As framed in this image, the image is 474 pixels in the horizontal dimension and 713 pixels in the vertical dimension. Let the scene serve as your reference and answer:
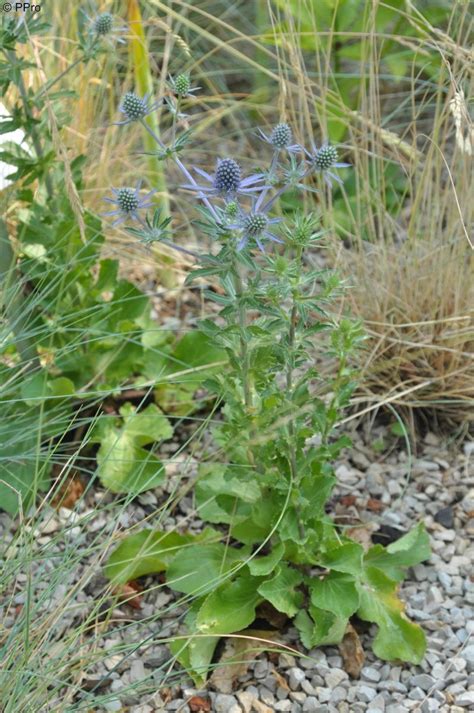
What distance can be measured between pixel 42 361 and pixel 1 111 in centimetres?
64

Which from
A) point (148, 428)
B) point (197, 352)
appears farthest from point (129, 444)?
point (197, 352)

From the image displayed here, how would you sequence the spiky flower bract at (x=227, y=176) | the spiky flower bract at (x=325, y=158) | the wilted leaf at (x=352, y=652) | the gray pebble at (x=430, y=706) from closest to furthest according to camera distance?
the spiky flower bract at (x=227, y=176) → the spiky flower bract at (x=325, y=158) → the gray pebble at (x=430, y=706) → the wilted leaf at (x=352, y=652)

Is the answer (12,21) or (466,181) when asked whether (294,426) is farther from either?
(12,21)

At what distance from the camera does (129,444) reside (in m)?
2.27

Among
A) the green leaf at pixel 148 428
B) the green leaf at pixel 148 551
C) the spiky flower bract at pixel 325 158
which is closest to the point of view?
the spiky flower bract at pixel 325 158

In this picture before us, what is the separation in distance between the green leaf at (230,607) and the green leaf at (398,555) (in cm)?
28

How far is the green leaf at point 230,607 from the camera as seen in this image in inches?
71.7

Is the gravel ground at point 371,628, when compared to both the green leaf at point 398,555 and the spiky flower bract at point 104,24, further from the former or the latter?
the spiky flower bract at point 104,24

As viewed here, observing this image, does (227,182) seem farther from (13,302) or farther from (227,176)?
(13,302)

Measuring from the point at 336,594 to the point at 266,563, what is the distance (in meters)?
0.15

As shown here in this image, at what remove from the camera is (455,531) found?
2.19m

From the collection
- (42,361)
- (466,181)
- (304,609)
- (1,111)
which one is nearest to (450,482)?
(304,609)

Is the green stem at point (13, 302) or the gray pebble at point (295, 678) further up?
the green stem at point (13, 302)

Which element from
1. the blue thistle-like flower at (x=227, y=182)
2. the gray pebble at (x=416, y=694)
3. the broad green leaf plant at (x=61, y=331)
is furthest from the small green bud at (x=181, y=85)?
Answer: the gray pebble at (x=416, y=694)
